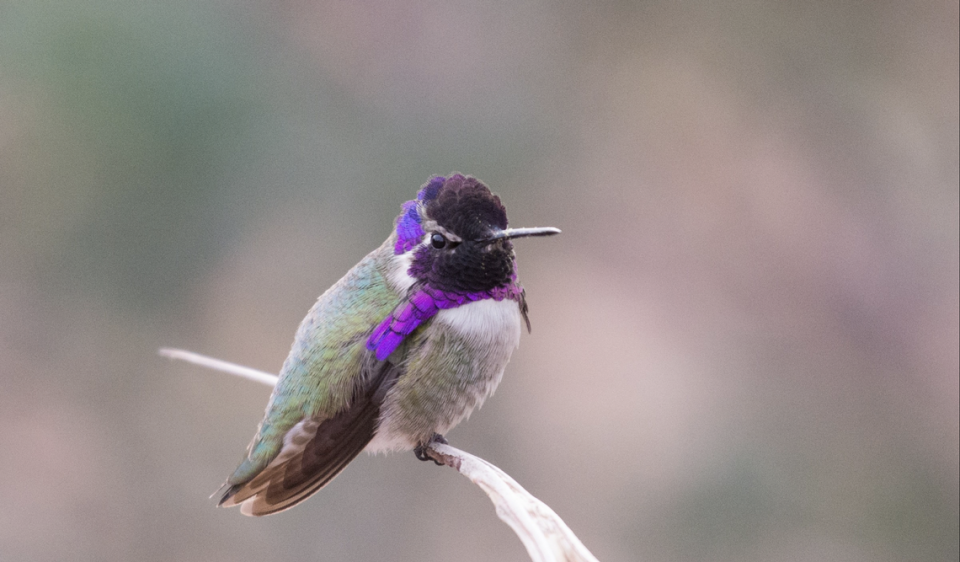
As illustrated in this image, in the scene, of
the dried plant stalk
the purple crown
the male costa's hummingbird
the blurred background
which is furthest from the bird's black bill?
the blurred background

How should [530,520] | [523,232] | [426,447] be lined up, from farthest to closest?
[426,447], [523,232], [530,520]

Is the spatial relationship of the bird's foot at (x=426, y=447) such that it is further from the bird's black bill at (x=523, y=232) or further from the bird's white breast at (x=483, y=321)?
the bird's black bill at (x=523, y=232)

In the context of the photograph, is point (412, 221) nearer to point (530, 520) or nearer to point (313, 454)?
point (313, 454)

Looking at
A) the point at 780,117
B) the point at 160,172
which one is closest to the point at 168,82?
the point at 160,172

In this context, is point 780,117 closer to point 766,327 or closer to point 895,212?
point 895,212

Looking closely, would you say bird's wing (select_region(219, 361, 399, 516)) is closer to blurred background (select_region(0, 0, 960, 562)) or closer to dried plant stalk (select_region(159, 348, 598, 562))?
dried plant stalk (select_region(159, 348, 598, 562))

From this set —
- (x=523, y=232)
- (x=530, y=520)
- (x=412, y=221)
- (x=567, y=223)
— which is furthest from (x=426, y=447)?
(x=567, y=223)
